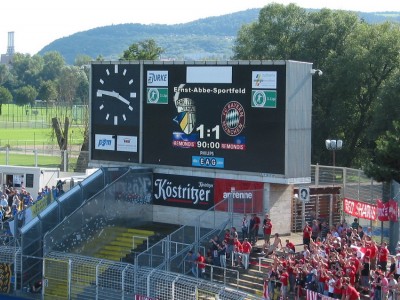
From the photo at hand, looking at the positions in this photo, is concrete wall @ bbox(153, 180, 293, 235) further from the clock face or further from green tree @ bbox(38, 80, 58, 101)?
green tree @ bbox(38, 80, 58, 101)

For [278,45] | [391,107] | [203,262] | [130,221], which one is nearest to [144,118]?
[130,221]

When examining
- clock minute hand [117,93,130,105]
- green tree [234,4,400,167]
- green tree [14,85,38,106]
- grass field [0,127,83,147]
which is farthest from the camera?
green tree [14,85,38,106]

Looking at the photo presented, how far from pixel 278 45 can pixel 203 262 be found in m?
30.0

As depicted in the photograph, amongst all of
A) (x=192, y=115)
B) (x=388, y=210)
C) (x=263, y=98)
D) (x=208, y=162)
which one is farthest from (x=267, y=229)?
(x=192, y=115)

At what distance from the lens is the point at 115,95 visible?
33656mm

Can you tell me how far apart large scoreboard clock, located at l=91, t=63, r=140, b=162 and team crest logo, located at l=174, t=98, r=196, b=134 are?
6.49 feet

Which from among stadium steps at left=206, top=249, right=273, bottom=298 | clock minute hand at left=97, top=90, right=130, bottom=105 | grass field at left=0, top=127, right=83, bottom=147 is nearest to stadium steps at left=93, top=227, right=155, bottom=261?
stadium steps at left=206, top=249, right=273, bottom=298

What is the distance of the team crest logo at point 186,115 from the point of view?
103ft

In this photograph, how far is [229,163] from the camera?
3044 cm

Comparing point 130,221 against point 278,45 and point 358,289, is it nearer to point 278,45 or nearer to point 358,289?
point 358,289

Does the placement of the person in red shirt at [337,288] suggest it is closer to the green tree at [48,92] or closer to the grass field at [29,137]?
the grass field at [29,137]

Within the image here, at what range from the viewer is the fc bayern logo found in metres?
30.1

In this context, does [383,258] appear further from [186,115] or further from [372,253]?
[186,115]

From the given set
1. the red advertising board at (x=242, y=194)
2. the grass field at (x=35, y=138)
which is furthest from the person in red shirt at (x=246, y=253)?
the grass field at (x=35, y=138)
